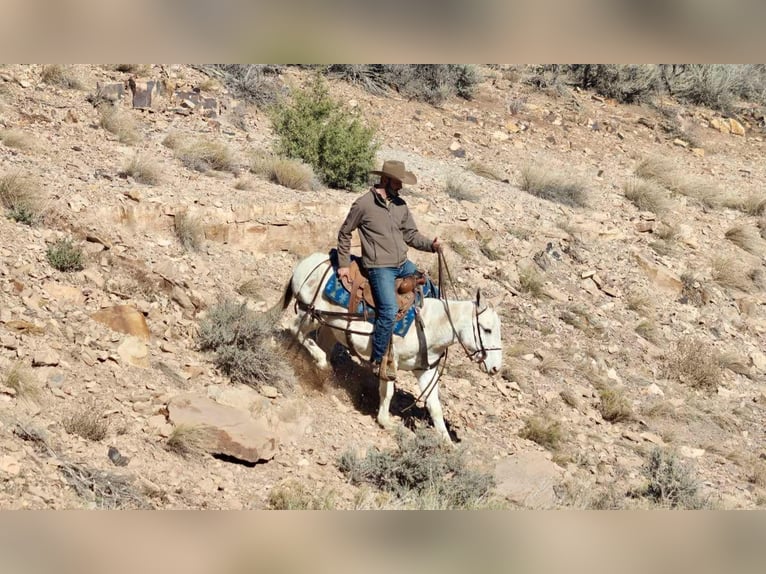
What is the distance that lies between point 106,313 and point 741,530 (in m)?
7.13

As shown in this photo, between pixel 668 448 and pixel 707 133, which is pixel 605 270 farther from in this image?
pixel 707 133

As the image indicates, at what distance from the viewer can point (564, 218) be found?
55.7 ft

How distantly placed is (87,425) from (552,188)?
12.3 meters

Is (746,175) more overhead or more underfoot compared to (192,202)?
more overhead

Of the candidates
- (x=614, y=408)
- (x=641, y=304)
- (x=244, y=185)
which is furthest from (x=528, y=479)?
(x=244, y=185)

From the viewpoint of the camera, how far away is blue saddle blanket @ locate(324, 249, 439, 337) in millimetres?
9672

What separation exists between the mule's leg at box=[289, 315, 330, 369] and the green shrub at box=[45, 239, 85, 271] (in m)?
2.66

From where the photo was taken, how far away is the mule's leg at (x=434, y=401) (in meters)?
9.83

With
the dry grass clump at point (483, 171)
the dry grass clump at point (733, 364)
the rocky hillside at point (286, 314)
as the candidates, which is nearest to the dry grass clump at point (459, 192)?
the rocky hillside at point (286, 314)

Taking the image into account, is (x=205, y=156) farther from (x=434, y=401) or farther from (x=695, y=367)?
(x=695, y=367)

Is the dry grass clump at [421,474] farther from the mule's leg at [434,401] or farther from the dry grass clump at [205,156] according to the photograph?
the dry grass clump at [205,156]

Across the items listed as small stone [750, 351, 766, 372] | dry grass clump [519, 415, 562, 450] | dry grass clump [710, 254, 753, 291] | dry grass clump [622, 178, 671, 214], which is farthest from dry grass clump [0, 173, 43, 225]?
dry grass clump [622, 178, 671, 214]

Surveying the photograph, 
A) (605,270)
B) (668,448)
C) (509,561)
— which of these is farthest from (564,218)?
(509,561)

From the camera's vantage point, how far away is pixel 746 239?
17969mm
